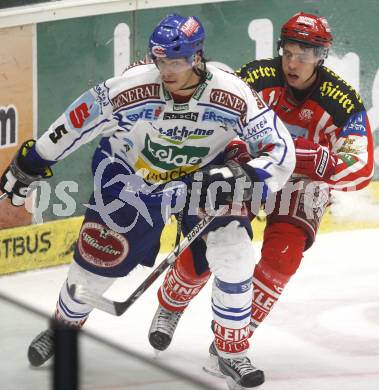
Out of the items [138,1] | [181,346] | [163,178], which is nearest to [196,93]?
[163,178]

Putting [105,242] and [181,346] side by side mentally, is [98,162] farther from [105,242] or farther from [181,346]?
[181,346]

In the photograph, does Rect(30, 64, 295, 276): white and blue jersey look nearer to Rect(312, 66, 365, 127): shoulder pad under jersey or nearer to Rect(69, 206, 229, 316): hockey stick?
Rect(69, 206, 229, 316): hockey stick

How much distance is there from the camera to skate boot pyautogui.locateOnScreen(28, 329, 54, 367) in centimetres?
264

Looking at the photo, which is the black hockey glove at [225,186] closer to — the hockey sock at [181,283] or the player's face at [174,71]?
the player's face at [174,71]

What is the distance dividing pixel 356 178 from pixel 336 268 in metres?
1.44

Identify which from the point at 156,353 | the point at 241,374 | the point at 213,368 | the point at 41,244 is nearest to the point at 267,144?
the point at 241,374

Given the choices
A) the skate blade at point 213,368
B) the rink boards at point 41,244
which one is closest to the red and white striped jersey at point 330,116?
the skate blade at point 213,368

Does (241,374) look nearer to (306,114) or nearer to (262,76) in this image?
(306,114)

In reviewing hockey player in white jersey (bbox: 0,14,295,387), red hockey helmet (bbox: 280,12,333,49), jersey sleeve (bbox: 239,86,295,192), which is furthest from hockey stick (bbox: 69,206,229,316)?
red hockey helmet (bbox: 280,12,333,49)

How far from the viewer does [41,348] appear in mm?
2920

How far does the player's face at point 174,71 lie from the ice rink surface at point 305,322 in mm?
876

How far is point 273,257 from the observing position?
15.3ft

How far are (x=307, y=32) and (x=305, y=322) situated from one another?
1.25 m

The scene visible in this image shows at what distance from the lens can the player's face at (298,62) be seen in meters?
4.79
